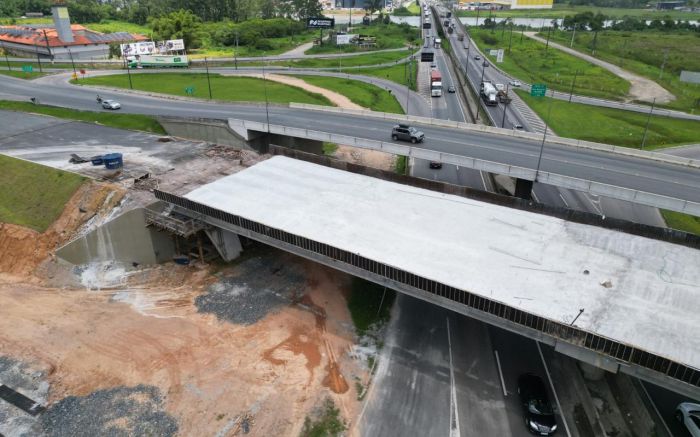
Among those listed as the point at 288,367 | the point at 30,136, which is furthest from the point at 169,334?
the point at 30,136

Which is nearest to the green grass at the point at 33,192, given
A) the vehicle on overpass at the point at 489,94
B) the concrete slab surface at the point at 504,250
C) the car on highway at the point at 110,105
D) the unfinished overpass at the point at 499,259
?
the unfinished overpass at the point at 499,259

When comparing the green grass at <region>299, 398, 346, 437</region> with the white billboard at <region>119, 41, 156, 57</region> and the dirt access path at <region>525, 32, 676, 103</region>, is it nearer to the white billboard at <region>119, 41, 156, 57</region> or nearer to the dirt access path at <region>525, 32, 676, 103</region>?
the dirt access path at <region>525, 32, 676, 103</region>

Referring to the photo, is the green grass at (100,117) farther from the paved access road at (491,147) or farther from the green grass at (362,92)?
the green grass at (362,92)

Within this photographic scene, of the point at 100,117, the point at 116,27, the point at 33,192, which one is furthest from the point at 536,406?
the point at 116,27

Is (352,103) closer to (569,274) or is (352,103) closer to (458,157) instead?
(458,157)

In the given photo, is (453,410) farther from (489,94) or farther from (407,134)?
(489,94)
